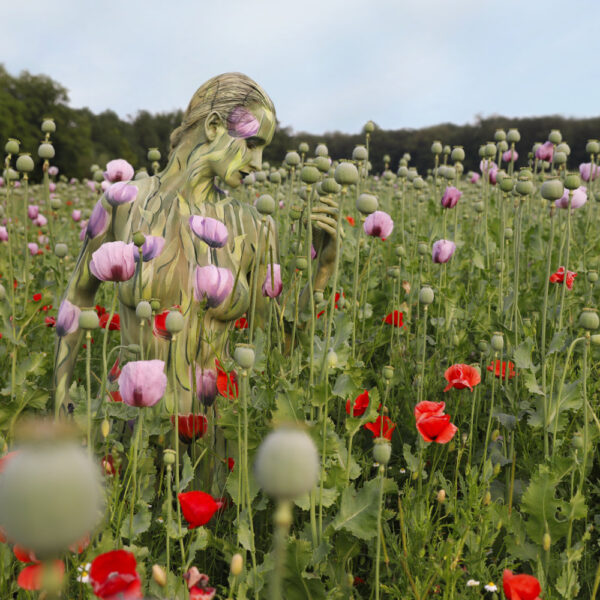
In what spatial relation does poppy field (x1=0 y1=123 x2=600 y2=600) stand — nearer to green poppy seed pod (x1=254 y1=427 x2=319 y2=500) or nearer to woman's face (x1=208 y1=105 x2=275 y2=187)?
woman's face (x1=208 y1=105 x2=275 y2=187)

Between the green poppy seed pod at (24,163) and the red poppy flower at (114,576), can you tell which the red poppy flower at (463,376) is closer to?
the red poppy flower at (114,576)

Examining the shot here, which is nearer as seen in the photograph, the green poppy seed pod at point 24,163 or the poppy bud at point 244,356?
the poppy bud at point 244,356

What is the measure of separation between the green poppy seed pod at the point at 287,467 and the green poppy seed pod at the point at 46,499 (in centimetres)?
15

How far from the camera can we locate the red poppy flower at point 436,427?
5.33ft

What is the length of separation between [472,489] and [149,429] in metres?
0.83

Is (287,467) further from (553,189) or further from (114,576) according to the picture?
(553,189)

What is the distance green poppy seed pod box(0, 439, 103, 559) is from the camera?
1.21 ft

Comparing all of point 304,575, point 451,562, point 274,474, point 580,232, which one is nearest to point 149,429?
point 304,575

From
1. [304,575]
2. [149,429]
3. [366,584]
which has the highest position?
[149,429]

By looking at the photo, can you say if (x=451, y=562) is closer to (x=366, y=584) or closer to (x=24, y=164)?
(x=366, y=584)

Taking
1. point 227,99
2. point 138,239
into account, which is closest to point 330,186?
point 227,99

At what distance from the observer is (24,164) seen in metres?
2.38

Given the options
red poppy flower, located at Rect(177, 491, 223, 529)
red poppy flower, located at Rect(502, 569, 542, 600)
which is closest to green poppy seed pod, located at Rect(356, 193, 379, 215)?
Result: red poppy flower, located at Rect(177, 491, 223, 529)

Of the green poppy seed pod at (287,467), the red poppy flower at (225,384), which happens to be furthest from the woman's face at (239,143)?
the green poppy seed pod at (287,467)
